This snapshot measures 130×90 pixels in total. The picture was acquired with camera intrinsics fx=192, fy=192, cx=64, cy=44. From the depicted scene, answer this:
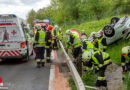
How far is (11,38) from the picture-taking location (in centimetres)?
940

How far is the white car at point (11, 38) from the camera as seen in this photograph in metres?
9.27

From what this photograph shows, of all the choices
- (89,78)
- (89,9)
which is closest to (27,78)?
(89,78)

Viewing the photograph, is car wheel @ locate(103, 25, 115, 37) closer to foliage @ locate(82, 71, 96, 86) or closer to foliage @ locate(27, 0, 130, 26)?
foliage @ locate(82, 71, 96, 86)

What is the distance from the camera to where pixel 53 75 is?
722 cm

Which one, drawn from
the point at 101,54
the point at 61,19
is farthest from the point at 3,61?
the point at 61,19

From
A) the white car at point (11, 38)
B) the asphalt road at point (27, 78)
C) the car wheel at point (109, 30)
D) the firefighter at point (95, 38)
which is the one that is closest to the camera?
the asphalt road at point (27, 78)

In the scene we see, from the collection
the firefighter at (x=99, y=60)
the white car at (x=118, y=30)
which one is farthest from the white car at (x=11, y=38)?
the firefighter at (x=99, y=60)

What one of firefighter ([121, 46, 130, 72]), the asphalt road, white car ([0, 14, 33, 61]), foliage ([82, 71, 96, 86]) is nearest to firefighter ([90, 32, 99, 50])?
foliage ([82, 71, 96, 86])

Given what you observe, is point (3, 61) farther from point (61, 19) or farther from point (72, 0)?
point (61, 19)

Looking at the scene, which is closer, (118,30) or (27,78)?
(27,78)

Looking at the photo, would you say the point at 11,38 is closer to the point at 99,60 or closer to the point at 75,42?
the point at 75,42

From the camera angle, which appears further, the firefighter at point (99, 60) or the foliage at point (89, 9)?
the foliage at point (89, 9)

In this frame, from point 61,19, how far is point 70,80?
46.1 m

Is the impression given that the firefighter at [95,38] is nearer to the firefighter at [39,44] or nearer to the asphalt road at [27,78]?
the asphalt road at [27,78]
